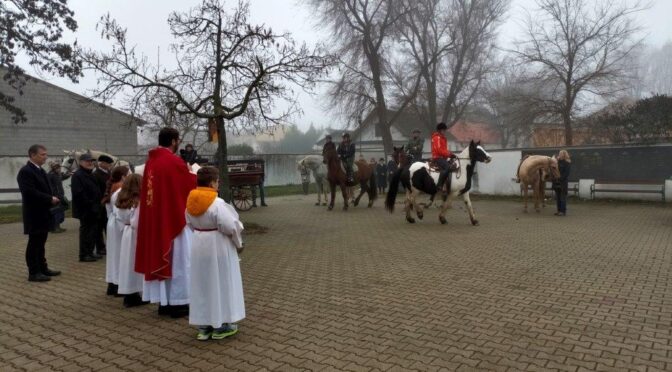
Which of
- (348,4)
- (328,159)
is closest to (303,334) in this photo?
(328,159)

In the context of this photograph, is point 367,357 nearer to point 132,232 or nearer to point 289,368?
point 289,368

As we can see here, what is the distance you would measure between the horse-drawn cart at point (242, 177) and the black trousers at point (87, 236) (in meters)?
7.25

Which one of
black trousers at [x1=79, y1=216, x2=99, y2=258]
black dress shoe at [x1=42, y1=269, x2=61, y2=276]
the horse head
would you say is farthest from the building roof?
black dress shoe at [x1=42, y1=269, x2=61, y2=276]

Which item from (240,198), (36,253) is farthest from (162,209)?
(240,198)

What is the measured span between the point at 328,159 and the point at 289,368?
40.8ft

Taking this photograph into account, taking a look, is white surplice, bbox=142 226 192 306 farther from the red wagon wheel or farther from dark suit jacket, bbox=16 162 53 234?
the red wagon wheel

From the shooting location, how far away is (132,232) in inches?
227

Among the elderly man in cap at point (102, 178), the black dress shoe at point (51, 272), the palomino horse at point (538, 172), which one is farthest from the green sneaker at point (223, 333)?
the palomino horse at point (538, 172)

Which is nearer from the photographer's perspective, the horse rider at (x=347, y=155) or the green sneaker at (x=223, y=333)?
the green sneaker at (x=223, y=333)

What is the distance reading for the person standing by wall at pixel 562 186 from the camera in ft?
46.5

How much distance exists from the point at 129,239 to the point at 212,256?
1859mm

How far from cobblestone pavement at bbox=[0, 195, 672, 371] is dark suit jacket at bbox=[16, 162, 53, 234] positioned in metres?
0.88

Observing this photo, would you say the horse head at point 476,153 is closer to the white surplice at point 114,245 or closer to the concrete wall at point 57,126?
the white surplice at point 114,245

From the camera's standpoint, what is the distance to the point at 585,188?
18578mm
